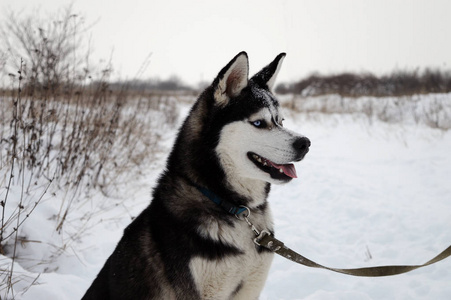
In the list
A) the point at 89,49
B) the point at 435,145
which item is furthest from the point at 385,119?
the point at 89,49

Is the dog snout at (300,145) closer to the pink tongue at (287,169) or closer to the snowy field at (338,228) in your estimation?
the pink tongue at (287,169)

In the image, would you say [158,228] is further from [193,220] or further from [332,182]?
[332,182]

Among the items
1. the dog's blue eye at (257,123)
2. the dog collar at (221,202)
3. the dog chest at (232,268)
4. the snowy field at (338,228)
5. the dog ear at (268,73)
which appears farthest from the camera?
the snowy field at (338,228)

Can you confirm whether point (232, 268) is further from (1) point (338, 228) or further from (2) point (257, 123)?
(1) point (338, 228)

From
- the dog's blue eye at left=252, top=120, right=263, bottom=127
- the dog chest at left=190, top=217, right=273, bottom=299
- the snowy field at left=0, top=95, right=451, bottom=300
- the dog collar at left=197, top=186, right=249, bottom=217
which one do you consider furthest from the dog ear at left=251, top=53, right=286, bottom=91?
the snowy field at left=0, top=95, right=451, bottom=300

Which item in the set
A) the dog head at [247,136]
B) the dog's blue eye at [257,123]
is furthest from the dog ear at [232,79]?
the dog's blue eye at [257,123]

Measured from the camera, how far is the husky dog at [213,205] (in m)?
1.69

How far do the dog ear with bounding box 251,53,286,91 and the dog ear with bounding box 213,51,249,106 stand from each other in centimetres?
27

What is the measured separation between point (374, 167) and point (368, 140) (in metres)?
3.08

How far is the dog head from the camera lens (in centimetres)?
191

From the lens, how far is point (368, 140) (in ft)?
32.2

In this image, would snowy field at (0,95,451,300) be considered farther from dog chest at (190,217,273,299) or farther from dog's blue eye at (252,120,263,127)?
Result: dog's blue eye at (252,120,263,127)

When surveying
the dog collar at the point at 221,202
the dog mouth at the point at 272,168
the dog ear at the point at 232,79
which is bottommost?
the dog collar at the point at 221,202

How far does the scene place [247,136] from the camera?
6.37 ft
